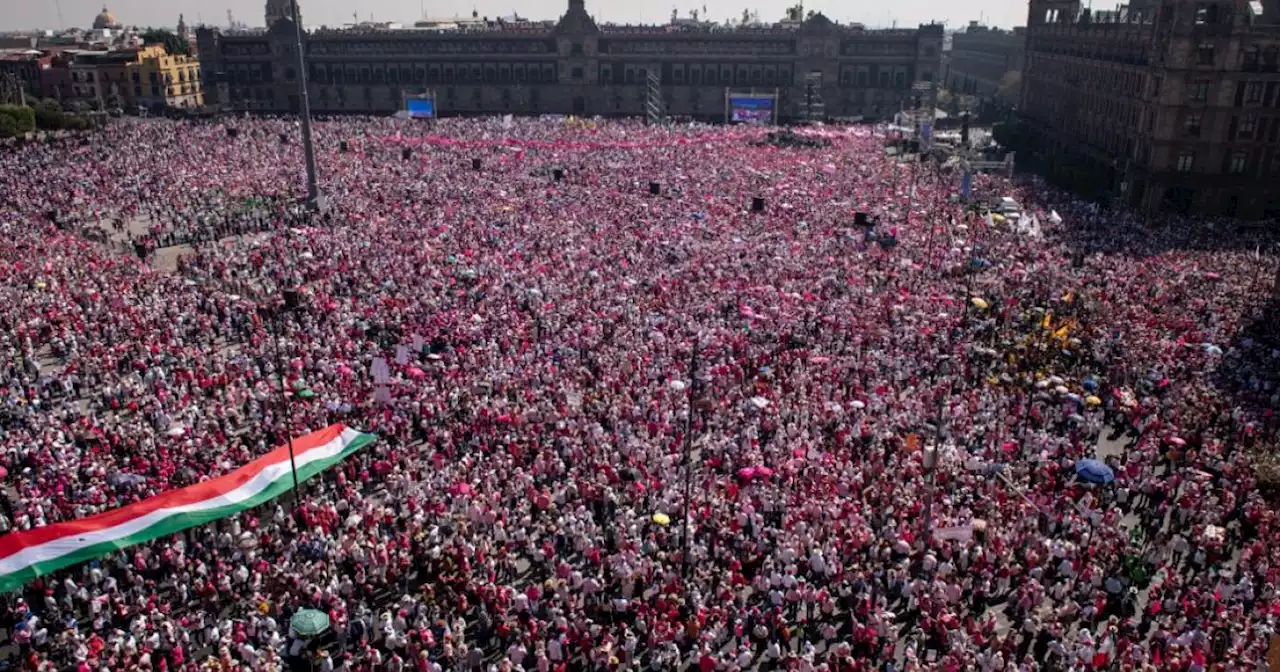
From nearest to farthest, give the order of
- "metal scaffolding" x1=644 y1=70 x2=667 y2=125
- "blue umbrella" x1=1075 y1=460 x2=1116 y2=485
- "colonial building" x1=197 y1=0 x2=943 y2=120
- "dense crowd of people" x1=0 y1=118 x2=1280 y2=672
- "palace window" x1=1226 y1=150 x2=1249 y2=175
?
"dense crowd of people" x1=0 y1=118 x2=1280 y2=672
"blue umbrella" x1=1075 y1=460 x2=1116 y2=485
"palace window" x1=1226 y1=150 x2=1249 y2=175
"metal scaffolding" x1=644 y1=70 x2=667 y2=125
"colonial building" x1=197 y1=0 x2=943 y2=120

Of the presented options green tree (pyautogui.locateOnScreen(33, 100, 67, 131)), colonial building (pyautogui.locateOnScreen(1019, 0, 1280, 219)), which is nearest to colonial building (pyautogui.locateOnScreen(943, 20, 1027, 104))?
colonial building (pyautogui.locateOnScreen(1019, 0, 1280, 219))

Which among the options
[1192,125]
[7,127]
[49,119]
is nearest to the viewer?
[1192,125]

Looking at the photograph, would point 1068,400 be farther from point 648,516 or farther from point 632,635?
point 632,635

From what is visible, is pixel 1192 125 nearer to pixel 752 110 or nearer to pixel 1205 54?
pixel 1205 54

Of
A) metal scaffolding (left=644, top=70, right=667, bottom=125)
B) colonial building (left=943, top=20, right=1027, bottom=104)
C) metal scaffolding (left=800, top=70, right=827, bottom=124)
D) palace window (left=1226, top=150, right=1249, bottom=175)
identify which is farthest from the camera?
colonial building (left=943, top=20, right=1027, bottom=104)

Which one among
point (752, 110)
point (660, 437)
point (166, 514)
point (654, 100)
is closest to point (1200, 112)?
point (660, 437)

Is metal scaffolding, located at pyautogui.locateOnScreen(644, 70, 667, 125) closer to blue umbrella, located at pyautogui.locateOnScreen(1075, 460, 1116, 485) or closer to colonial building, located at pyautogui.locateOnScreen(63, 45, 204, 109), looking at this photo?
colonial building, located at pyautogui.locateOnScreen(63, 45, 204, 109)
